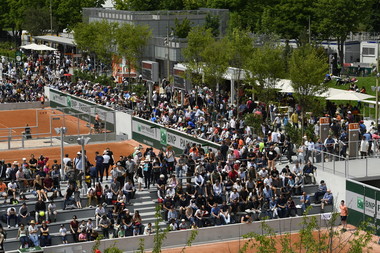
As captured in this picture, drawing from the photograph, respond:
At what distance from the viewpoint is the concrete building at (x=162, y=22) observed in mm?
72062

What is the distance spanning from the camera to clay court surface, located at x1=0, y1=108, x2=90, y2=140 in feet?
184

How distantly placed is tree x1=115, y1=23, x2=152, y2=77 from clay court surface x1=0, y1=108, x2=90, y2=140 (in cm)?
796

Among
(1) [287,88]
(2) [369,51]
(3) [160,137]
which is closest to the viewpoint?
(3) [160,137]

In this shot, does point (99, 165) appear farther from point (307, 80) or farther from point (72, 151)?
point (307, 80)

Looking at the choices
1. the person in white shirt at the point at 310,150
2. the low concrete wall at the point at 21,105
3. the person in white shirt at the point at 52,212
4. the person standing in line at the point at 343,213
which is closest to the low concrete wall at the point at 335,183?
the person in white shirt at the point at 310,150

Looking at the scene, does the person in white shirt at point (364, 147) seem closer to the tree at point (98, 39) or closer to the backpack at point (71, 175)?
the backpack at point (71, 175)

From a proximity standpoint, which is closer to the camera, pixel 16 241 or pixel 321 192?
pixel 16 241

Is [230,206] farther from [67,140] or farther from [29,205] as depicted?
[67,140]

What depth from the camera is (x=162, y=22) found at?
81.3m

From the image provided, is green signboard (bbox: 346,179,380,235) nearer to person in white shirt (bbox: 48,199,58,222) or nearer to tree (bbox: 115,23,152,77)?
person in white shirt (bbox: 48,199,58,222)

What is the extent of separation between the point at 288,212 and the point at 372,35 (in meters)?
63.9

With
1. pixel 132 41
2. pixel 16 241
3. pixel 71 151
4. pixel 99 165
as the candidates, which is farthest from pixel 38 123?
pixel 16 241

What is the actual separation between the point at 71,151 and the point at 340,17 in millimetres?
42171

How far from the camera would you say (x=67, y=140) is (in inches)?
2154
